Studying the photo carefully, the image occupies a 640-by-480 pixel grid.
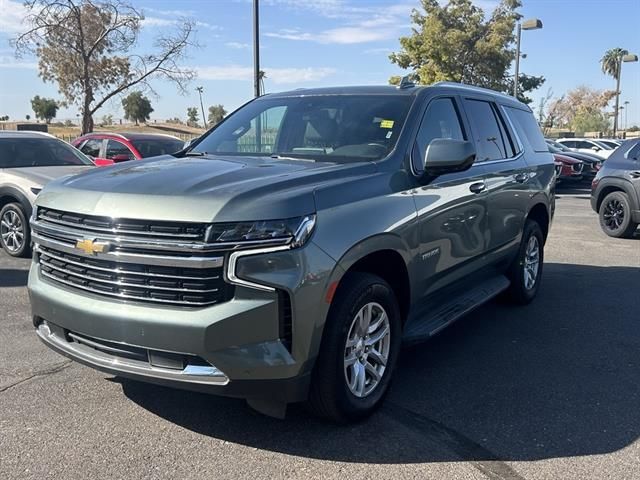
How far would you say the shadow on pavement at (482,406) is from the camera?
345cm

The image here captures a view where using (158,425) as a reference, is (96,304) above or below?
above

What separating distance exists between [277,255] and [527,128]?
174 inches

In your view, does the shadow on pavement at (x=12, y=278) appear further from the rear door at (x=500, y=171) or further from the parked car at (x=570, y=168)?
the parked car at (x=570, y=168)

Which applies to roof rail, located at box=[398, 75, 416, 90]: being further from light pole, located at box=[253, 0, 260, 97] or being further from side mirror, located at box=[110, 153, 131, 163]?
side mirror, located at box=[110, 153, 131, 163]

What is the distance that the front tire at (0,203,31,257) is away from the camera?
8.34 m

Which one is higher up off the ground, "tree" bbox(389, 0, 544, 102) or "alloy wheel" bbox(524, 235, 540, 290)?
"tree" bbox(389, 0, 544, 102)

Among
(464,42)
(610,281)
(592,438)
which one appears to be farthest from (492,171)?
(464,42)

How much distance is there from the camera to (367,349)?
371 cm

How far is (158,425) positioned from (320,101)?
263 cm

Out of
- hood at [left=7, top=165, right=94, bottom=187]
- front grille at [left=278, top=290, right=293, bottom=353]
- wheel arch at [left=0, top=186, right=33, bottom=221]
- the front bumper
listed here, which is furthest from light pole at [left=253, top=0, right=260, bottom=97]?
front grille at [left=278, top=290, right=293, bottom=353]

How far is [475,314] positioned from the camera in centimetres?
608

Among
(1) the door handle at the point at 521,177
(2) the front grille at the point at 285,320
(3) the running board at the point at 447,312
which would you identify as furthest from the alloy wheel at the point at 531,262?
(2) the front grille at the point at 285,320

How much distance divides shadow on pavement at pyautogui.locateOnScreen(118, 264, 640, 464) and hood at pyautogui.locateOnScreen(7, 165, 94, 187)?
5047mm

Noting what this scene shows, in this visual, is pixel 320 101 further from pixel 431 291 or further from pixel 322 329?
pixel 322 329
